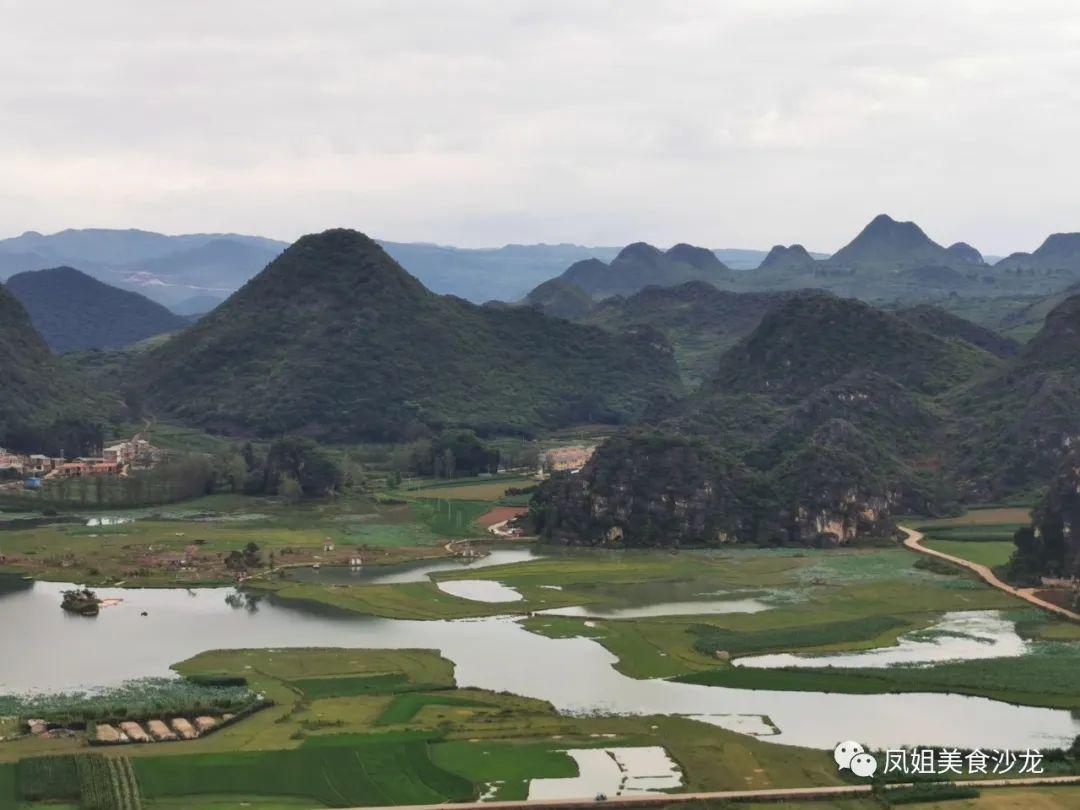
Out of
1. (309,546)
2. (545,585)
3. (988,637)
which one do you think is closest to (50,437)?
(309,546)

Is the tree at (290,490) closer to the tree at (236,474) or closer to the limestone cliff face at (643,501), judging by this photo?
the tree at (236,474)

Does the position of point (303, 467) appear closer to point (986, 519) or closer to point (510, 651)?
point (986, 519)

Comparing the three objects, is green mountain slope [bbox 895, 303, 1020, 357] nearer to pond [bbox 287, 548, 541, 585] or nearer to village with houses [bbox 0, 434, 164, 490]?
village with houses [bbox 0, 434, 164, 490]

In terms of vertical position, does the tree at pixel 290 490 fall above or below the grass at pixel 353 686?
above

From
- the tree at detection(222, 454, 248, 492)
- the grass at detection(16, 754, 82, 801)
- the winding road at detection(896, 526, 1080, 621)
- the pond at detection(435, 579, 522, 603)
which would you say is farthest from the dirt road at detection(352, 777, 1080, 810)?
the tree at detection(222, 454, 248, 492)

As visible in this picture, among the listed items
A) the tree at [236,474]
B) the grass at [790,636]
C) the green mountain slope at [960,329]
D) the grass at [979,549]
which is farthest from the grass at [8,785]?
the green mountain slope at [960,329]

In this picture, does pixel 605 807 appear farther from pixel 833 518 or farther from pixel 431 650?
pixel 833 518
